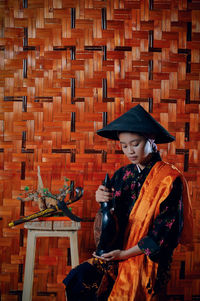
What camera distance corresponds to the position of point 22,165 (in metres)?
2.54

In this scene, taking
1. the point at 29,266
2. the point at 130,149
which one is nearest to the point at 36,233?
the point at 29,266

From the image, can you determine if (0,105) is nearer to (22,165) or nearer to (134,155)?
(22,165)

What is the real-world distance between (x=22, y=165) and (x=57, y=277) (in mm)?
1072

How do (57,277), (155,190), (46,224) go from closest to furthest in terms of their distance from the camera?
(155,190)
(46,224)
(57,277)

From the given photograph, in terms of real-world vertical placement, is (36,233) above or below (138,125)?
below

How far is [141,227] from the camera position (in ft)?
5.22

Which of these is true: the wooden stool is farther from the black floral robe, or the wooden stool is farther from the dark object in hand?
the dark object in hand

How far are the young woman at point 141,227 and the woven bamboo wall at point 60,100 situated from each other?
0.83 meters

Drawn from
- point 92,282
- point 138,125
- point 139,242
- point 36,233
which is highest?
point 138,125

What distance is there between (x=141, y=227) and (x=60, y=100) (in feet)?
4.73

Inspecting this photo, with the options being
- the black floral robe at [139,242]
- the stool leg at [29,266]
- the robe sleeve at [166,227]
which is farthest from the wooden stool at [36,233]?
the robe sleeve at [166,227]

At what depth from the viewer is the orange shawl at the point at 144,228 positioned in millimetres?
1515

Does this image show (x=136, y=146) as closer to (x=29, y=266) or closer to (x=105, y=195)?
(x=105, y=195)

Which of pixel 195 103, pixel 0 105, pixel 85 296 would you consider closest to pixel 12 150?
pixel 0 105
